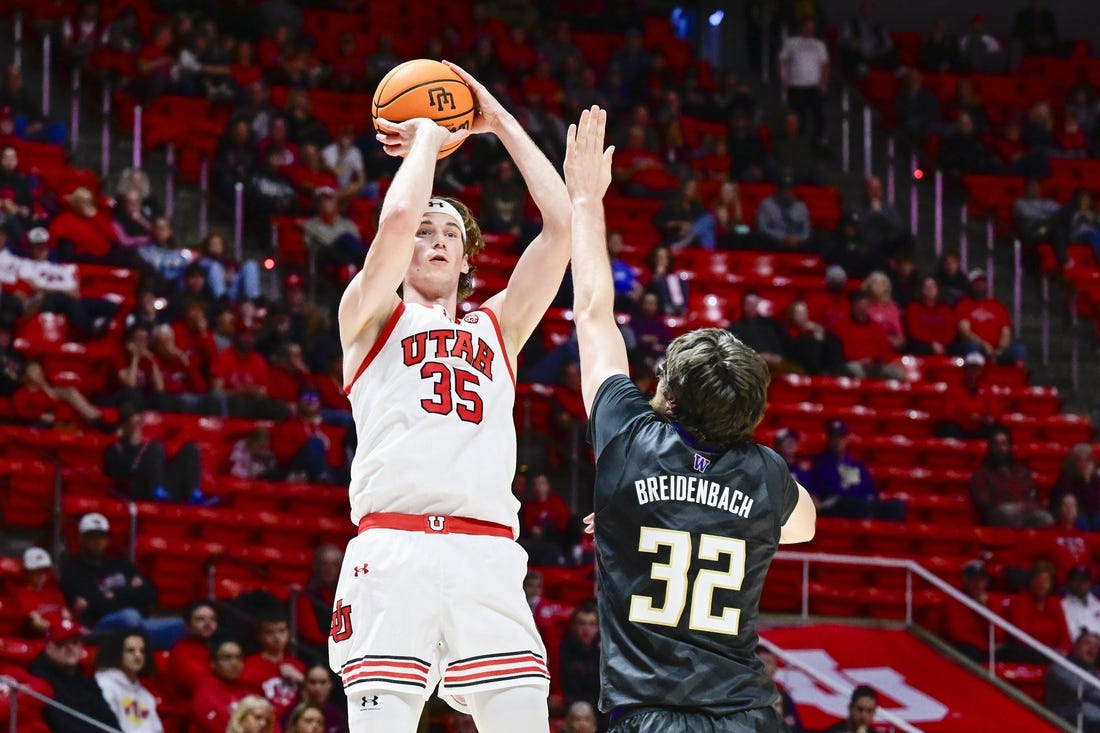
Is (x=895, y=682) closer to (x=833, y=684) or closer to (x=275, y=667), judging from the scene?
(x=833, y=684)

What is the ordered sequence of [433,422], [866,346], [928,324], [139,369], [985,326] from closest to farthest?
[433,422] → [139,369] → [866,346] → [928,324] → [985,326]

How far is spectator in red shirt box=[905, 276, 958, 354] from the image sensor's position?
17391 millimetres

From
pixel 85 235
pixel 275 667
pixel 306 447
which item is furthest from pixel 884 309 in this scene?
pixel 275 667

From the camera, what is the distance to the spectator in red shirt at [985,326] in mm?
17359

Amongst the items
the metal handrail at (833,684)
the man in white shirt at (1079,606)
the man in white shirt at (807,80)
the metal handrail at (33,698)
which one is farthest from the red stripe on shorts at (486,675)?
the man in white shirt at (807,80)

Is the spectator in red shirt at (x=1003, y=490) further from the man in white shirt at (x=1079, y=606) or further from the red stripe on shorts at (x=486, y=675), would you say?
the red stripe on shorts at (x=486, y=675)

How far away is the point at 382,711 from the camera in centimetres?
529

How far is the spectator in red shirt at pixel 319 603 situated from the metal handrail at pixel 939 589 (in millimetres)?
3579

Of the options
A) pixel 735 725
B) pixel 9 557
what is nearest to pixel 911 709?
pixel 9 557

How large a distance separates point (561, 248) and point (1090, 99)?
691 inches

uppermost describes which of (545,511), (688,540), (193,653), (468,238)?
(468,238)

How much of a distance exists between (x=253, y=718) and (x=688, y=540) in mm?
5778

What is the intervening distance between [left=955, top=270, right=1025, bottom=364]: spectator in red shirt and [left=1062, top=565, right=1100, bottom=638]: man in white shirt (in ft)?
12.4

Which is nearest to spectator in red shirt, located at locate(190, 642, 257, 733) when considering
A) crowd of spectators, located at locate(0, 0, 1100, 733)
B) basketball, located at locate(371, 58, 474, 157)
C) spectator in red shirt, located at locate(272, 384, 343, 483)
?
crowd of spectators, located at locate(0, 0, 1100, 733)
